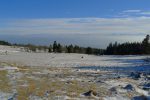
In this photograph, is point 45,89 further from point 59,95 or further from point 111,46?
point 111,46

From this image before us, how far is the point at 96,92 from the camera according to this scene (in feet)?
67.2

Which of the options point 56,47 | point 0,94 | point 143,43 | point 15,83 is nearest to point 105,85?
point 15,83

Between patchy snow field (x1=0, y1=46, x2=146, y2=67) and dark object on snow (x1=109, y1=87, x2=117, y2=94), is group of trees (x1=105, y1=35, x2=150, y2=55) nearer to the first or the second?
patchy snow field (x1=0, y1=46, x2=146, y2=67)

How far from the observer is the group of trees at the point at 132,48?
397ft

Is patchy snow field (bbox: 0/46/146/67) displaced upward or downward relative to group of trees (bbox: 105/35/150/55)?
downward

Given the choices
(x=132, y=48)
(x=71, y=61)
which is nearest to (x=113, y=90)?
(x=71, y=61)

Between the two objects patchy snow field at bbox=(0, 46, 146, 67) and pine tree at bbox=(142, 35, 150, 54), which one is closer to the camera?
patchy snow field at bbox=(0, 46, 146, 67)

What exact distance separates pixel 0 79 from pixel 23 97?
8105mm

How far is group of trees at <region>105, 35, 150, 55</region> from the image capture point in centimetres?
12111

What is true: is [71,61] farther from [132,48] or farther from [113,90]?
[132,48]

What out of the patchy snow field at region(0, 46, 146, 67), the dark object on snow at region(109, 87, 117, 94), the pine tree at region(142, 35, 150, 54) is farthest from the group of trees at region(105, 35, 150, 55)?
the dark object on snow at region(109, 87, 117, 94)

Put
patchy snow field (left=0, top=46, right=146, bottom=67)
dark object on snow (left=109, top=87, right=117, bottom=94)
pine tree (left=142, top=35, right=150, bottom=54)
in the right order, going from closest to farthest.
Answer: dark object on snow (left=109, top=87, right=117, bottom=94)
patchy snow field (left=0, top=46, right=146, bottom=67)
pine tree (left=142, top=35, right=150, bottom=54)

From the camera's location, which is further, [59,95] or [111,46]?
[111,46]

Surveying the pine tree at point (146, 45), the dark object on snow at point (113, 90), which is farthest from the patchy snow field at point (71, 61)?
the pine tree at point (146, 45)
